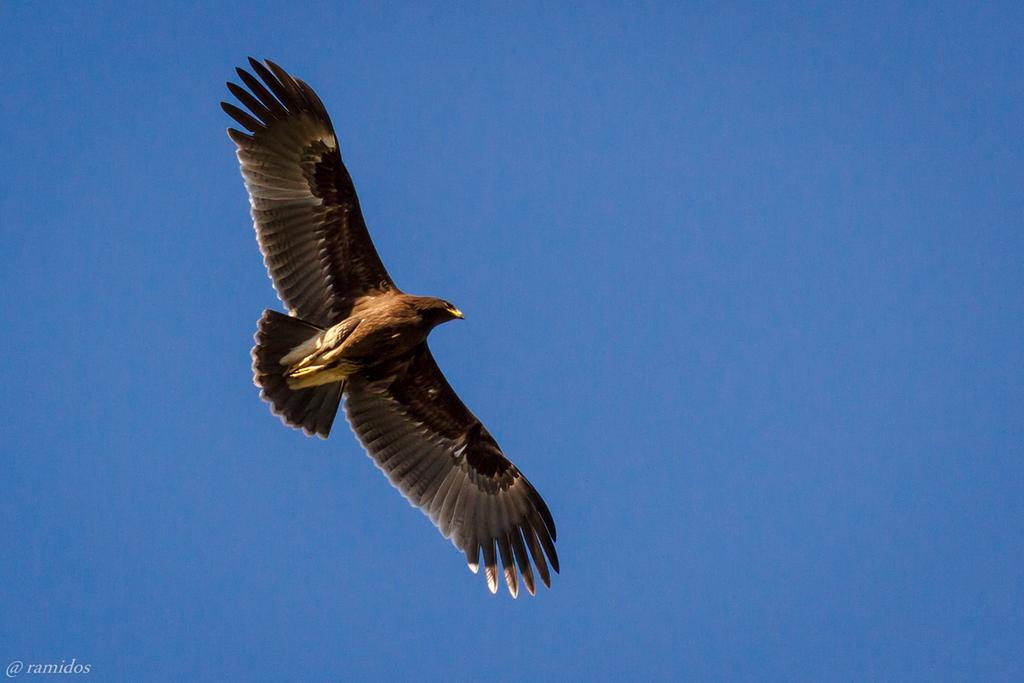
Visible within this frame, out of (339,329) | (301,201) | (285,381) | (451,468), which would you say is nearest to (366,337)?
(339,329)

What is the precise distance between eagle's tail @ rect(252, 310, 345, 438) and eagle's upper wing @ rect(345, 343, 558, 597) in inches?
25.8

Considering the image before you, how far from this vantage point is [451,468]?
14.5 m

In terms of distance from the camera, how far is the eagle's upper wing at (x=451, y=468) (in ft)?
46.4

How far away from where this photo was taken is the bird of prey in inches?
520

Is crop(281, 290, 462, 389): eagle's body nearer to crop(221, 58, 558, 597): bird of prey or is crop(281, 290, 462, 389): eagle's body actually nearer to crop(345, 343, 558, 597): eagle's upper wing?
crop(221, 58, 558, 597): bird of prey

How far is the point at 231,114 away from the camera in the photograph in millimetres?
13219

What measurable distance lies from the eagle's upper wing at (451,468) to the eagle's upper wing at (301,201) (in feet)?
3.27

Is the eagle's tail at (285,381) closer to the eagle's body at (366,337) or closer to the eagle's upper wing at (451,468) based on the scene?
the eagle's body at (366,337)

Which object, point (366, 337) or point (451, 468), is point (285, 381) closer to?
point (366, 337)

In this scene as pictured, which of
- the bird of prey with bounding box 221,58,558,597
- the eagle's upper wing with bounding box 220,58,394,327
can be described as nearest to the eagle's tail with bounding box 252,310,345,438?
the bird of prey with bounding box 221,58,558,597

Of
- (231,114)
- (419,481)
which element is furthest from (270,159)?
(419,481)

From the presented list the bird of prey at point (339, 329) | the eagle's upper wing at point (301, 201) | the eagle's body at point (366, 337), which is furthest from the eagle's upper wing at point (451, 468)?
the eagle's upper wing at point (301, 201)

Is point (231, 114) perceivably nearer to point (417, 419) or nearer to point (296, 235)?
point (296, 235)

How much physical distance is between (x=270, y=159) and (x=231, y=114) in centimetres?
55
